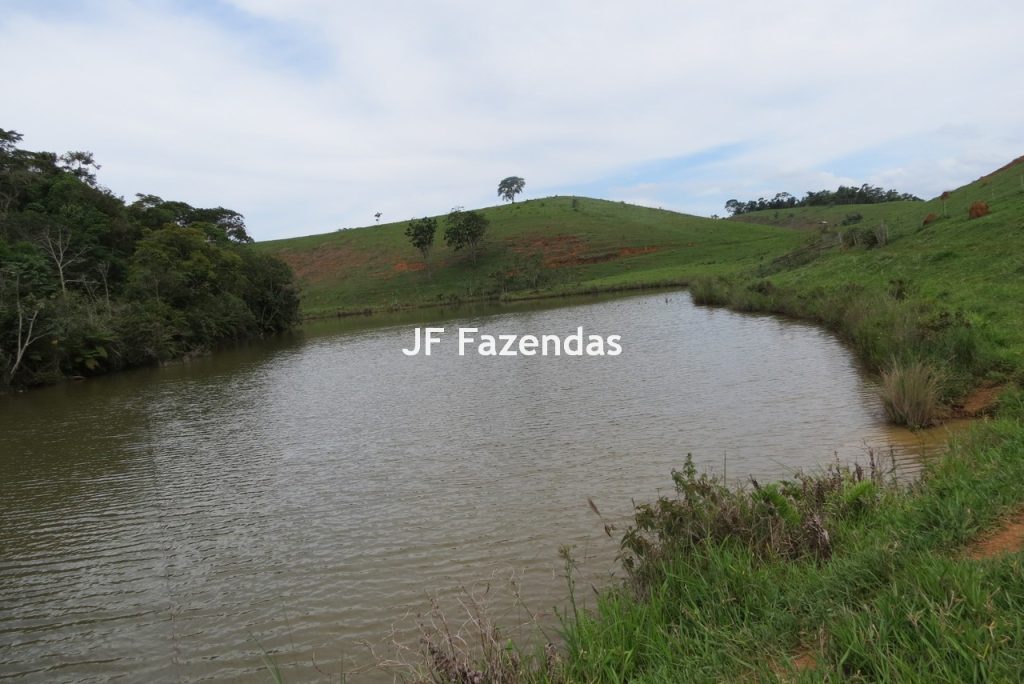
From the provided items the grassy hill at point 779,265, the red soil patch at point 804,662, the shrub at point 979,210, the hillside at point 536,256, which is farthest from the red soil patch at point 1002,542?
the hillside at point 536,256

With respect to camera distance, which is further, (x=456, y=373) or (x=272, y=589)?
(x=456, y=373)

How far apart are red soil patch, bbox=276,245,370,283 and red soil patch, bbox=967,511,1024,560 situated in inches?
3896

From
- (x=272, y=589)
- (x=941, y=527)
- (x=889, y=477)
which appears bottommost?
(x=272, y=589)

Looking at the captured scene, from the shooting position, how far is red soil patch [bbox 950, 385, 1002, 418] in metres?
11.2

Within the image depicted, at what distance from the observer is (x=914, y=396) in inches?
460

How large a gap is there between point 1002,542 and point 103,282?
53653mm

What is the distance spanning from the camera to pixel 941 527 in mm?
5344

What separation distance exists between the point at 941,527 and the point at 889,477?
4.23 metres

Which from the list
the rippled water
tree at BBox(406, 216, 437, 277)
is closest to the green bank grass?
Result: the rippled water

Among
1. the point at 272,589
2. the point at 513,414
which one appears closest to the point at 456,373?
the point at 513,414

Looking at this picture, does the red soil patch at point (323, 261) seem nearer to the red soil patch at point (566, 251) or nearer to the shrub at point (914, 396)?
the red soil patch at point (566, 251)

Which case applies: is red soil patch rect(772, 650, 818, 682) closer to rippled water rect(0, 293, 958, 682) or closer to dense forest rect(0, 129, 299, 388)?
rippled water rect(0, 293, 958, 682)

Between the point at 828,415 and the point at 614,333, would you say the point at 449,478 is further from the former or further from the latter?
the point at 614,333

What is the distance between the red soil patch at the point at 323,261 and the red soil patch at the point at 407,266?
24.8 feet
